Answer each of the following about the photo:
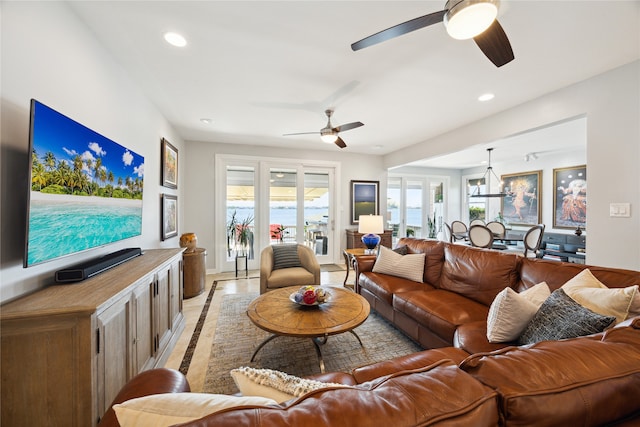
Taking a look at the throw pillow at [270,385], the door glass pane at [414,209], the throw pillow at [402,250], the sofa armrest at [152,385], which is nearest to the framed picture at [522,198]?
the door glass pane at [414,209]

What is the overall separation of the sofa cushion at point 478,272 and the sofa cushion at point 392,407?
1.93 metres

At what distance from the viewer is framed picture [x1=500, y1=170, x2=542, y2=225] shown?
5660 millimetres

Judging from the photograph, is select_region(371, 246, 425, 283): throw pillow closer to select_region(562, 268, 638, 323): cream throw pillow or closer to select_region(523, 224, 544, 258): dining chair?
select_region(562, 268, 638, 323): cream throw pillow

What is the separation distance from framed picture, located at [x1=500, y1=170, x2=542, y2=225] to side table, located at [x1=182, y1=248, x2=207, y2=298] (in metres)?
7.09

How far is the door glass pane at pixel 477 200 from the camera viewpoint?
7113 mm

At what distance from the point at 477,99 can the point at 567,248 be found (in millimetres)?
3613

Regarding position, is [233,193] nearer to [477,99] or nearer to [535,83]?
[477,99]

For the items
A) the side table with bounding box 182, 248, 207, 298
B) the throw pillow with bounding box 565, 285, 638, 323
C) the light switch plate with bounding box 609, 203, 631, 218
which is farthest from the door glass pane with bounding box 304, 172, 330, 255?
the throw pillow with bounding box 565, 285, 638, 323

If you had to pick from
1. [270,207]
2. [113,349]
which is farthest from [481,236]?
[113,349]

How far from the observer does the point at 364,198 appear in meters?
5.87

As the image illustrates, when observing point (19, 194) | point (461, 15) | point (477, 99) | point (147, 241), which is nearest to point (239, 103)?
point (147, 241)

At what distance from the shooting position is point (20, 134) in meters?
1.26

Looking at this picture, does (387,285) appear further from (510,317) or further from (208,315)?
(208,315)

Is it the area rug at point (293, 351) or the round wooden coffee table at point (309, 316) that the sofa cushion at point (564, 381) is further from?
the area rug at point (293, 351)
